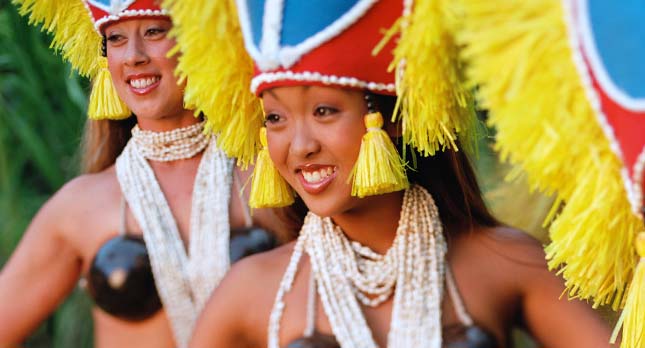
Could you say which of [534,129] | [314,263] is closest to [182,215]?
[314,263]

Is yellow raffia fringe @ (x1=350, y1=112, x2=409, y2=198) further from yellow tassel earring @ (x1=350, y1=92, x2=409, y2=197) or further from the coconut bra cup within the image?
the coconut bra cup

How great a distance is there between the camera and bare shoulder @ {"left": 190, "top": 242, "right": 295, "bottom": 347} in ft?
7.94

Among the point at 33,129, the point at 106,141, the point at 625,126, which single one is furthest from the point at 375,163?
the point at 33,129

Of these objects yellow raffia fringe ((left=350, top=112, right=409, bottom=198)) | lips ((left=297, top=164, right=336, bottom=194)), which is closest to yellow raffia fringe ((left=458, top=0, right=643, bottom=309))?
yellow raffia fringe ((left=350, top=112, right=409, bottom=198))

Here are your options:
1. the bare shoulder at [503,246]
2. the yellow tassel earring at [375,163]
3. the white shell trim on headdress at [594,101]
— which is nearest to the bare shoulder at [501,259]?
the bare shoulder at [503,246]

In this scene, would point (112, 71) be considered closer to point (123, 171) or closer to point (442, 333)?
point (123, 171)

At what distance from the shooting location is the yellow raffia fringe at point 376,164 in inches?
85.0

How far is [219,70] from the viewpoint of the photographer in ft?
7.41

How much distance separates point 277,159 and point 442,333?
0.43 meters

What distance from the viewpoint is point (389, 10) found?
2.13m

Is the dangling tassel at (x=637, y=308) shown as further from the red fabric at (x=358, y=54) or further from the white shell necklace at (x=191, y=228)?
the white shell necklace at (x=191, y=228)

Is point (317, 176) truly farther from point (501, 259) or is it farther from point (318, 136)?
point (501, 259)

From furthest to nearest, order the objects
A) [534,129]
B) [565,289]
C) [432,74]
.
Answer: [565,289], [432,74], [534,129]

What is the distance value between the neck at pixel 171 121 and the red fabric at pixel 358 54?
2.91 feet
